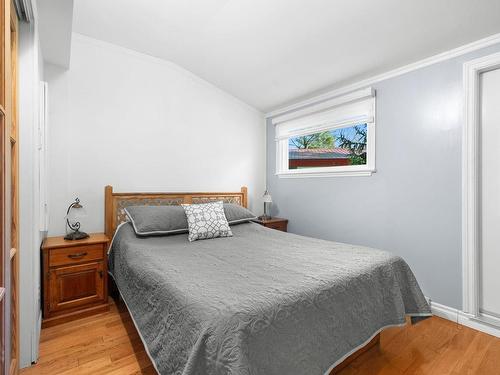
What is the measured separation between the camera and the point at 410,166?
97.3 inches

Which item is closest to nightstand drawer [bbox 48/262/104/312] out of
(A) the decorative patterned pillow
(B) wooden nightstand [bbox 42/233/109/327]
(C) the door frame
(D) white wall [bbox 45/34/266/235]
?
(B) wooden nightstand [bbox 42/233/109/327]

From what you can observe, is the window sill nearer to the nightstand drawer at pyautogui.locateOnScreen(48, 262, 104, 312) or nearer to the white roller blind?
the white roller blind

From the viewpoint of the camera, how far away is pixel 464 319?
216 centimetres

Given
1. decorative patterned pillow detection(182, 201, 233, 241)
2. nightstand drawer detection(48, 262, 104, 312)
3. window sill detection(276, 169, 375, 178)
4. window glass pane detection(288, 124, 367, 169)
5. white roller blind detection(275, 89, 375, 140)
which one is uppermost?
white roller blind detection(275, 89, 375, 140)

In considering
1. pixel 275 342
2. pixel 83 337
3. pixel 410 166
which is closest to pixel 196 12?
pixel 410 166

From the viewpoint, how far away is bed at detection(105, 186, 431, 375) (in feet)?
3.39

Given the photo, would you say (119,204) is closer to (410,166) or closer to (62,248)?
(62,248)

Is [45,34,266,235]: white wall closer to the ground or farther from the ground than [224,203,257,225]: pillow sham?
farther from the ground

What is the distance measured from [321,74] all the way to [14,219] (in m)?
2.82

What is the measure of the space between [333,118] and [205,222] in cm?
192

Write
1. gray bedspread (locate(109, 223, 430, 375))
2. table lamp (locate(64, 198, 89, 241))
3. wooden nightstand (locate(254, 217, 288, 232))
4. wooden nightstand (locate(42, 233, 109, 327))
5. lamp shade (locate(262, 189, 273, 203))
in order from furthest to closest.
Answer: lamp shade (locate(262, 189, 273, 203))
wooden nightstand (locate(254, 217, 288, 232))
table lamp (locate(64, 198, 89, 241))
wooden nightstand (locate(42, 233, 109, 327))
gray bedspread (locate(109, 223, 430, 375))

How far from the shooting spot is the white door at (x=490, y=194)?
2.08 metres

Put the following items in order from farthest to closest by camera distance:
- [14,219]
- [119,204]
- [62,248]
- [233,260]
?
1. [119,204]
2. [62,248]
3. [233,260]
4. [14,219]

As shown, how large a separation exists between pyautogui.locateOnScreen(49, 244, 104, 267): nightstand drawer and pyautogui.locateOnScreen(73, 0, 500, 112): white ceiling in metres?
2.04
